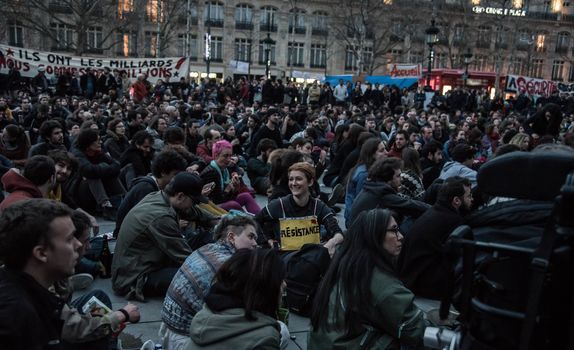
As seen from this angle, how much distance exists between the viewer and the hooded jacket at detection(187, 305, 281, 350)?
2.58 metres

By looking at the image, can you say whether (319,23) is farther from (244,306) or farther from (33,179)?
(244,306)

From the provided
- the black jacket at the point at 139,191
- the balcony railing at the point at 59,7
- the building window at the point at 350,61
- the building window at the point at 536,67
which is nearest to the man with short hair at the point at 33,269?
the black jacket at the point at 139,191

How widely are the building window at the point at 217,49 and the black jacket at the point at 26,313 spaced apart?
54429 millimetres

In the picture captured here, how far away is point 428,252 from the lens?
527cm

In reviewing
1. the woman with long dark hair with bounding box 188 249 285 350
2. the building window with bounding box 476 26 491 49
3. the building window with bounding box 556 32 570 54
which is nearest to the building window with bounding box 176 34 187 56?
the building window with bounding box 476 26 491 49

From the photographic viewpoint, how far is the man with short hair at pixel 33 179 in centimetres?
489

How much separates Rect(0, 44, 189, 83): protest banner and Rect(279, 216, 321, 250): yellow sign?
18398 mm

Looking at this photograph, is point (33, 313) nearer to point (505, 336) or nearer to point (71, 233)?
point (71, 233)

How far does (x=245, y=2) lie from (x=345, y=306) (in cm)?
5516

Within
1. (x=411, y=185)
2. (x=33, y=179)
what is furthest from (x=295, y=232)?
(x=33, y=179)

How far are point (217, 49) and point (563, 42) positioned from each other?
38.8 meters

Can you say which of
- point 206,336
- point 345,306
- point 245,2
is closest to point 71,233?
point 206,336

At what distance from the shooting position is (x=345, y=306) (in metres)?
3.13

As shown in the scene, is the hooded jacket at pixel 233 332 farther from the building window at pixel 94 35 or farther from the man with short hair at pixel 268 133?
the building window at pixel 94 35
